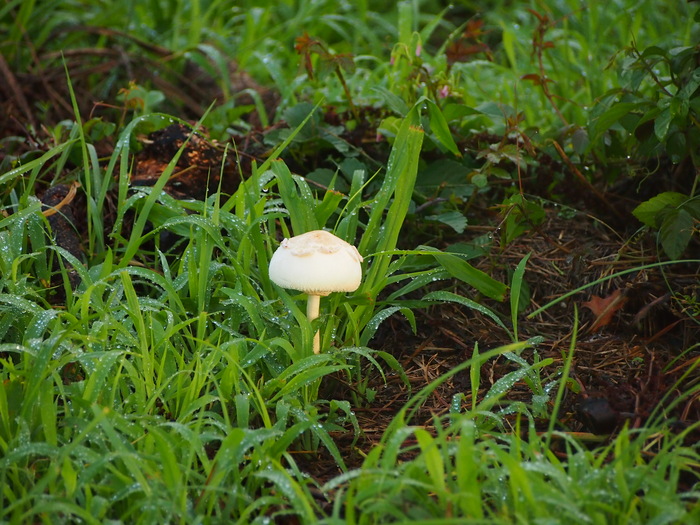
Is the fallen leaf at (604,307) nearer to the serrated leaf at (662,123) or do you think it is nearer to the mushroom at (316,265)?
the serrated leaf at (662,123)

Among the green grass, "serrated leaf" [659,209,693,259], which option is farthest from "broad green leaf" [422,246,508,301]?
"serrated leaf" [659,209,693,259]

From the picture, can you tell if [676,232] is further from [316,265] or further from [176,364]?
[176,364]

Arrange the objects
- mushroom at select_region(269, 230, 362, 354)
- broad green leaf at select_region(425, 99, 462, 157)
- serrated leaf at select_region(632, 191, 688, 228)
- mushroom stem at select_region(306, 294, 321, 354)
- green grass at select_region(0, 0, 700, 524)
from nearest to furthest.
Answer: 1. green grass at select_region(0, 0, 700, 524)
2. mushroom at select_region(269, 230, 362, 354)
3. mushroom stem at select_region(306, 294, 321, 354)
4. serrated leaf at select_region(632, 191, 688, 228)
5. broad green leaf at select_region(425, 99, 462, 157)

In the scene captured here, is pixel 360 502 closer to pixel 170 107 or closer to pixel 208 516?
pixel 208 516

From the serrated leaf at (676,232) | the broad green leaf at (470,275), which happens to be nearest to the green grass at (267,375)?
the broad green leaf at (470,275)

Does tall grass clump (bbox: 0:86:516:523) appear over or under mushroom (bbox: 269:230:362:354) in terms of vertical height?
under

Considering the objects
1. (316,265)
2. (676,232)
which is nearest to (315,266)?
(316,265)

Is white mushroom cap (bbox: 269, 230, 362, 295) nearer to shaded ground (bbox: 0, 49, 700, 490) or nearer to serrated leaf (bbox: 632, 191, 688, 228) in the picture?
shaded ground (bbox: 0, 49, 700, 490)
